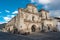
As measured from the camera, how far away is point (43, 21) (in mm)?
45688

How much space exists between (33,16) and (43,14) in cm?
763

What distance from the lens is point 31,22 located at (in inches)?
1599

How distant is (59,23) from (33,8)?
42.8 ft

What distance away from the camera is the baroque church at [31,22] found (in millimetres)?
36572

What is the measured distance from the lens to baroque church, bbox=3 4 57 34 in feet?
120

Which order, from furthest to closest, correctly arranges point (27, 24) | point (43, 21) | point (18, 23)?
point (43, 21) < point (27, 24) < point (18, 23)

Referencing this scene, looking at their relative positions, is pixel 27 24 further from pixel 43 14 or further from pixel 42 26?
pixel 43 14

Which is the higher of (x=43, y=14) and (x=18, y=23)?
(x=43, y=14)

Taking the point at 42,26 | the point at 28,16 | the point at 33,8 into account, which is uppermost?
the point at 33,8

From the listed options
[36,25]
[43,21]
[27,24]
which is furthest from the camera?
[43,21]

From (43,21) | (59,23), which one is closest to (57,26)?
(59,23)

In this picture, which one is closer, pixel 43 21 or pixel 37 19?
pixel 37 19

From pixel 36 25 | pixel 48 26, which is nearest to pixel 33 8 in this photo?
pixel 36 25

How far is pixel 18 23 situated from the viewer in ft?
119
